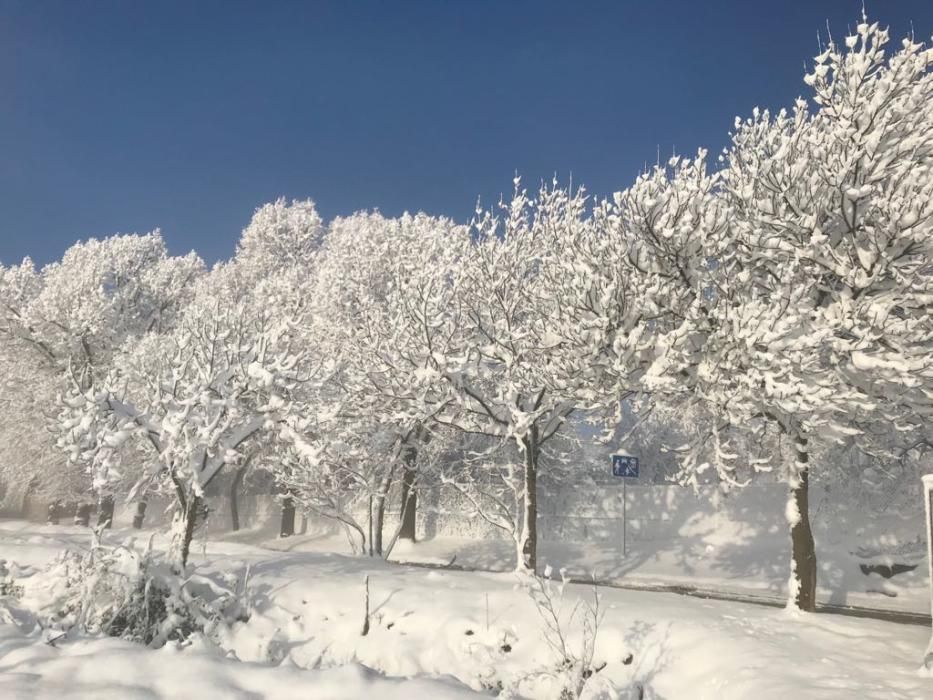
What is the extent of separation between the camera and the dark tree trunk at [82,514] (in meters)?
32.0

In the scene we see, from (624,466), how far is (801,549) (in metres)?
7.39

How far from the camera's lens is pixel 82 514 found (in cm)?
3391

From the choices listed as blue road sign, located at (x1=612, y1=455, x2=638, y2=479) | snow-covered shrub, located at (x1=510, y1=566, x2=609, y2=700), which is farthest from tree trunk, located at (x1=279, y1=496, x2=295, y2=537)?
snow-covered shrub, located at (x1=510, y1=566, x2=609, y2=700)

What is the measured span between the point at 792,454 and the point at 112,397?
1240 cm

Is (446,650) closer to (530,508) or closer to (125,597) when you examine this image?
(125,597)

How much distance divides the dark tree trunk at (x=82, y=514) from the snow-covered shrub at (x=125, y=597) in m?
24.5

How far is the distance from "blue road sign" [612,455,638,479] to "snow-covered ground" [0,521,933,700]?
18.6 ft

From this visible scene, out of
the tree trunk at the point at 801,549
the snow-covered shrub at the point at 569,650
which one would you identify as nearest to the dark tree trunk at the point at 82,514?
the snow-covered shrub at the point at 569,650

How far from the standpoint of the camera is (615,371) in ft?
37.4

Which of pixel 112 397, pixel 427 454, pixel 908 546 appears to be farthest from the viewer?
pixel 427 454

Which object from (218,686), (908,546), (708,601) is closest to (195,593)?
(218,686)

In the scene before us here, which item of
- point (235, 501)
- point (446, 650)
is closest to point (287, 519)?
point (235, 501)

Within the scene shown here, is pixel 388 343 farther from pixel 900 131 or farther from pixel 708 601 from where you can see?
pixel 900 131

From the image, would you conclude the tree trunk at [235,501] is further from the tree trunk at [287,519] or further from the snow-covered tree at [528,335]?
the snow-covered tree at [528,335]
